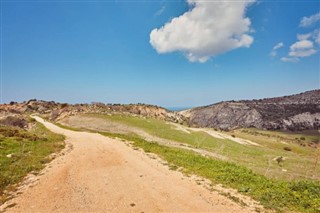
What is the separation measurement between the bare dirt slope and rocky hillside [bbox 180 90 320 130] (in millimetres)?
134705

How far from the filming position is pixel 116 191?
591 inches

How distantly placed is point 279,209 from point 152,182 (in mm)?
7454

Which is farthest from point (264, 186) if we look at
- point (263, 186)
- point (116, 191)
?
point (116, 191)

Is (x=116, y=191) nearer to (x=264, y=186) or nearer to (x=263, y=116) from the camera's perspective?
(x=264, y=186)

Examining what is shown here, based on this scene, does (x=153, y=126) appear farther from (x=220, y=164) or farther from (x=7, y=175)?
(x=7, y=175)

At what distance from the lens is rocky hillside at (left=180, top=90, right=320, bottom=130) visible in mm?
162375

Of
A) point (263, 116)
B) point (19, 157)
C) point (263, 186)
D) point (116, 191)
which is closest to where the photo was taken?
point (116, 191)

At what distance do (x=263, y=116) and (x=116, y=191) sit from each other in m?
175

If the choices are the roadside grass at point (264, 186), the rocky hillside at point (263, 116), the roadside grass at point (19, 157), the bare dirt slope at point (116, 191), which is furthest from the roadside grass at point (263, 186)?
the rocky hillside at point (263, 116)

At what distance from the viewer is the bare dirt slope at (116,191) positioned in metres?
12.9

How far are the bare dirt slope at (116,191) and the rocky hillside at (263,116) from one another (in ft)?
442

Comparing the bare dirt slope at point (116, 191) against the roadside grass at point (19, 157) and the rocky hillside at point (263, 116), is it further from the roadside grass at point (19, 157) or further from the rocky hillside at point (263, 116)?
the rocky hillside at point (263, 116)

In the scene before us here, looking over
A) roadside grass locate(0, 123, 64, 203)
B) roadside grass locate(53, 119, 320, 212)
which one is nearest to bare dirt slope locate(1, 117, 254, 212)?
roadside grass locate(0, 123, 64, 203)

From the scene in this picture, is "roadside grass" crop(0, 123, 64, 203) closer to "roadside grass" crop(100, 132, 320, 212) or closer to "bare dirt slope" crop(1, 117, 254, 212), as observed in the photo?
"bare dirt slope" crop(1, 117, 254, 212)
